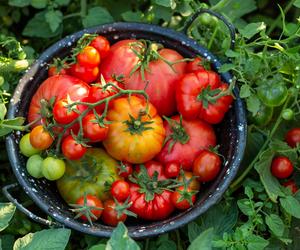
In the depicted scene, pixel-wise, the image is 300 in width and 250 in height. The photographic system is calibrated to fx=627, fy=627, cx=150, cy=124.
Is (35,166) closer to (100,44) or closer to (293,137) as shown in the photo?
(100,44)

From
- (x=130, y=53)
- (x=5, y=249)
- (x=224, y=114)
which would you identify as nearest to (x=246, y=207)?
(x=224, y=114)

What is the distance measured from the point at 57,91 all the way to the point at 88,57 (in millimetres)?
108

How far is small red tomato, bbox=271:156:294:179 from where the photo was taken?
1.51 metres

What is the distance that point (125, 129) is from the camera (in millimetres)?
1435

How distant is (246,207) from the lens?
1.44 m

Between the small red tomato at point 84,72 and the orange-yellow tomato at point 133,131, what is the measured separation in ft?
0.33

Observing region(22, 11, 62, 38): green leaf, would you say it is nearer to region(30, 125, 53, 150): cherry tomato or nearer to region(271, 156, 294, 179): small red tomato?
region(30, 125, 53, 150): cherry tomato

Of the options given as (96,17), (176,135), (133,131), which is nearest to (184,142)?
(176,135)

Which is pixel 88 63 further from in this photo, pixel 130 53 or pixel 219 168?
pixel 219 168

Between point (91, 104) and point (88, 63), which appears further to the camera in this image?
point (88, 63)

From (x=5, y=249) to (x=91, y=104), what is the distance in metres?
0.44

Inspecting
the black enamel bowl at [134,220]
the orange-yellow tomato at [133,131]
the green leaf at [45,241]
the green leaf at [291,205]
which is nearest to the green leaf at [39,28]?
the black enamel bowl at [134,220]

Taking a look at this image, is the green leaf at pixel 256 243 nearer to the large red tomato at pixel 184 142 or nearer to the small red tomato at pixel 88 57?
the large red tomato at pixel 184 142

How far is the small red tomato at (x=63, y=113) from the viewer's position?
136cm
